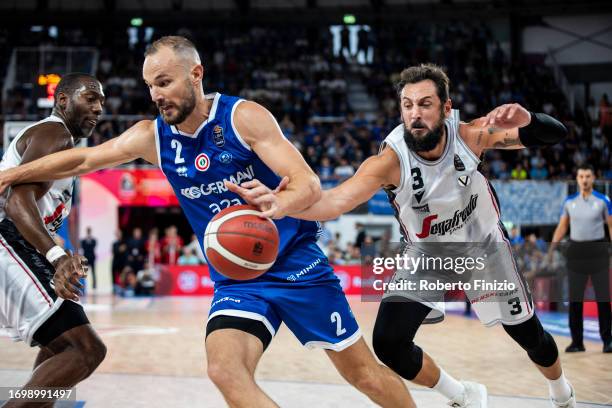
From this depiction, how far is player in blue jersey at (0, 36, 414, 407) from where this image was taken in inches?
145

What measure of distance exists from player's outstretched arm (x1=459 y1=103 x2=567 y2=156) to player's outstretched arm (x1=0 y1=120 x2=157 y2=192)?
74.8 inches

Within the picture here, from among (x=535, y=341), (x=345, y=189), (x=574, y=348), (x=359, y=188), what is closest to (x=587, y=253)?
(x=574, y=348)

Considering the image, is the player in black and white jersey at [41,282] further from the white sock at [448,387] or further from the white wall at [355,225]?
the white wall at [355,225]

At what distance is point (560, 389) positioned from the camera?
4875 mm

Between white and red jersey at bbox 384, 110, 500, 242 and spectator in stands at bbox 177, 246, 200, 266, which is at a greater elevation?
white and red jersey at bbox 384, 110, 500, 242

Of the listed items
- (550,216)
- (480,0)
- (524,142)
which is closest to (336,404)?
(524,142)

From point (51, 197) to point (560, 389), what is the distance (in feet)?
11.4

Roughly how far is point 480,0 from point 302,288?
23813 mm

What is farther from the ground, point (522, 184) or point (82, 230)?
point (522, 184)

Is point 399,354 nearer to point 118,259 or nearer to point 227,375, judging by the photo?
point 227,375

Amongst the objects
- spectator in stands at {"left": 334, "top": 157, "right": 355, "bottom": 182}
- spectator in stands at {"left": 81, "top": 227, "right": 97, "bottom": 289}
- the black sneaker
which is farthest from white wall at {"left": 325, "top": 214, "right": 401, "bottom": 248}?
the black sneaker

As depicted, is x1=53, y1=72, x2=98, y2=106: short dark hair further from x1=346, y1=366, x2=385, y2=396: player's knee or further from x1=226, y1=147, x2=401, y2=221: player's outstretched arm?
x1=346, y1=366, x2=385, y2=396: player's knee

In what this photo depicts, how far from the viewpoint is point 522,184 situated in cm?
1471

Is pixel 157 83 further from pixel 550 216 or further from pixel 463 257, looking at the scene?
pixel 550 216
